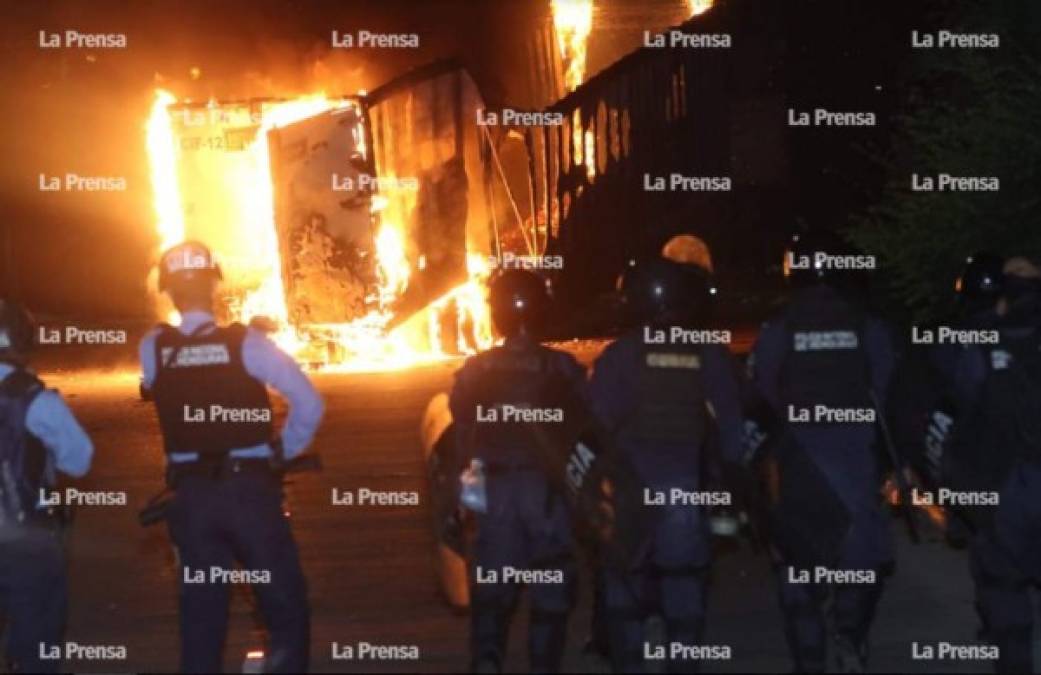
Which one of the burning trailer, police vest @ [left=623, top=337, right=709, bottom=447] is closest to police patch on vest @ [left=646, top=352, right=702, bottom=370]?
police vest @ [left=623, top=337, right=709, bottom=447]

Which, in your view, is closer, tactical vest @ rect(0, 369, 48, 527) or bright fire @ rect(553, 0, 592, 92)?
tactical vest @ rect(0, 369, 48, 527)

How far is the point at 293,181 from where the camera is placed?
59.2ft

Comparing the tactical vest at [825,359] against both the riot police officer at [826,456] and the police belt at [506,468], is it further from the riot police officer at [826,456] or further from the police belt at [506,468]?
the police belt at [506,468]

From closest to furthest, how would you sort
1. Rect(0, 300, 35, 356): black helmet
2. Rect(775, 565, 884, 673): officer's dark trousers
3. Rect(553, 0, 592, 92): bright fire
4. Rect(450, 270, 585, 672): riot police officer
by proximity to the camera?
Rect(0, 300, 35, 356): black helmet, Rect(450, 270, 585, 672): riot police officer, Rect(775, 565, 884, 673): officer's dark trousers, Rect(553, 0, 592, 92): bright fire

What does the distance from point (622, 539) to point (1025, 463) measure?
6.38 ft

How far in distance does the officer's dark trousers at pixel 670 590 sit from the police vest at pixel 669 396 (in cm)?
33

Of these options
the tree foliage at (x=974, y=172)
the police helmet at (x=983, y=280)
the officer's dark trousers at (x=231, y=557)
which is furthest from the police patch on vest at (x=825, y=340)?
the tree foliage at (x=974, y=172)

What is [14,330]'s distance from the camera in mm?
7305

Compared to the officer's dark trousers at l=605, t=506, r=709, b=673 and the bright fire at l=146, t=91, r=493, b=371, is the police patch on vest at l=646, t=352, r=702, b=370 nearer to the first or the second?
the officer's dark trousers at l=605, t=506, r=709, b=673

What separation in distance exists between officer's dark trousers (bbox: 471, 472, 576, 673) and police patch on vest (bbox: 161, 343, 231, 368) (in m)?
1.28

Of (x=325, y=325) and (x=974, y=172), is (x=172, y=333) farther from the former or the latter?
(x=325, y=325)

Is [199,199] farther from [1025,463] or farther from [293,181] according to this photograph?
[1025,463]

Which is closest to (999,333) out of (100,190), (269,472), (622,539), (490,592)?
(622,539)

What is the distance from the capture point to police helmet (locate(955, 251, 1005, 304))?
834cm
